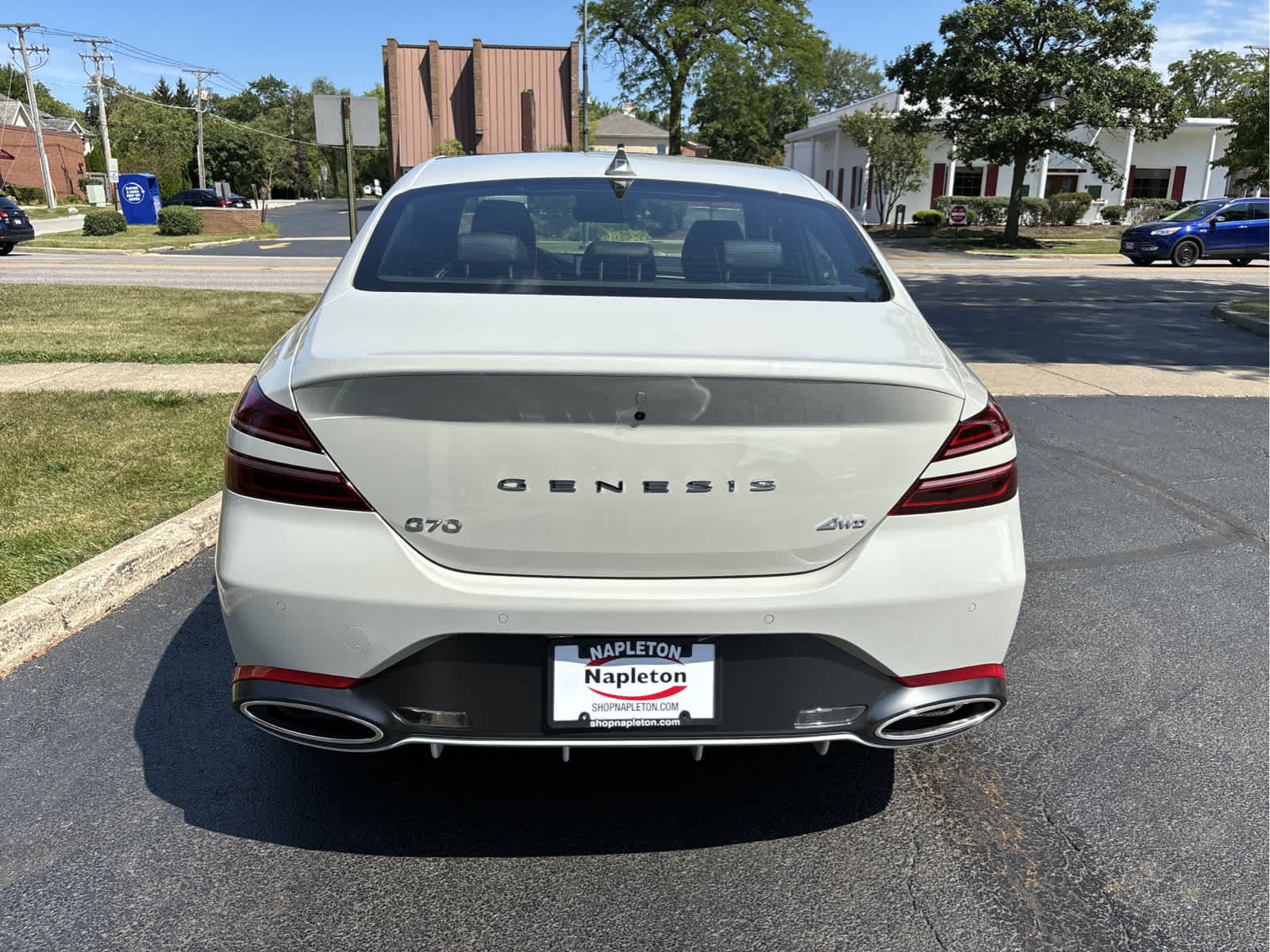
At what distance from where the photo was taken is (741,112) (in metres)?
52.4

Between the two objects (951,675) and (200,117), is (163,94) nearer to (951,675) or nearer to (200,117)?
(200,117)

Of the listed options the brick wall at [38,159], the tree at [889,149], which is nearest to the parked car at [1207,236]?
the tree at [889,149]

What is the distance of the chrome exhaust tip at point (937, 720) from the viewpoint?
2525 mm

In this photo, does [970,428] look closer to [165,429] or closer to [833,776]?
[833,776]

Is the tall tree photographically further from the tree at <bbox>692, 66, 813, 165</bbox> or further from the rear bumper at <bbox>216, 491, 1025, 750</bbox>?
the rear bumper at <bbox>216, 491, 1025, 750</bbox>

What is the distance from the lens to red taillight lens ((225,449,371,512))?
2.35 meters

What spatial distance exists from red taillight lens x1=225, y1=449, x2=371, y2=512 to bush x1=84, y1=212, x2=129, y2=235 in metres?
35.1

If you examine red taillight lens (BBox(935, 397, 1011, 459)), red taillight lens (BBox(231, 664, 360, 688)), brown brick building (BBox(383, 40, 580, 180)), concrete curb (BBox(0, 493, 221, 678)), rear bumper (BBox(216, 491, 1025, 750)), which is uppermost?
brown brick building (BBox(383, 40, 580, 180))

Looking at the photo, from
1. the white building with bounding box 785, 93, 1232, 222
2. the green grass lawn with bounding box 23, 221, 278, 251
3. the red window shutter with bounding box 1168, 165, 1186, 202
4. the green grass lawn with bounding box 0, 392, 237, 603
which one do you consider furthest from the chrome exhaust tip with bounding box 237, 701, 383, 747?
the red window shutter with bounding box 1168, 165, 1186, 202

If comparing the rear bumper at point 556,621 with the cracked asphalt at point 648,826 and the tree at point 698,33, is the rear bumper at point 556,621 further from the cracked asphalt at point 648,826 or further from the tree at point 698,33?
the tree at point 698,33

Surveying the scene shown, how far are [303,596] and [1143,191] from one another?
54467 millimetres

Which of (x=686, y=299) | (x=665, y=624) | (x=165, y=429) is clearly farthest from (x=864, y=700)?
(x=165, y=429)

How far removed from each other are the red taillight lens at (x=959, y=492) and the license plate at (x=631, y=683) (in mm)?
579

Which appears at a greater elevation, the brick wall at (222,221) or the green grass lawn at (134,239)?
the brick wall at (222,221)
